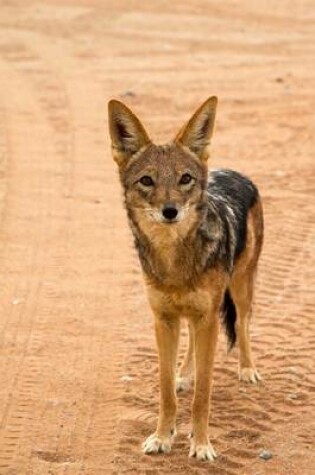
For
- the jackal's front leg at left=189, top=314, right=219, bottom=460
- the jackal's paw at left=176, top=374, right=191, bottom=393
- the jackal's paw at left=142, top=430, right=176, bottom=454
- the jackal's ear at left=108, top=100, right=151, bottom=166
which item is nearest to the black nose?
the jackal's ear at left=108, top=100, right=151, bottom=166

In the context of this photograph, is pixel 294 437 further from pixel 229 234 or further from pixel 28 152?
pixel 28 152

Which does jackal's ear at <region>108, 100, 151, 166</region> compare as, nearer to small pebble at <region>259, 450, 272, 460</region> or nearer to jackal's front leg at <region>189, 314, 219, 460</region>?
jackal's front leg at <region>189, 314, 219, 460</region>

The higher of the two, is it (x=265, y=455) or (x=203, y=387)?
(x=203, y=387)

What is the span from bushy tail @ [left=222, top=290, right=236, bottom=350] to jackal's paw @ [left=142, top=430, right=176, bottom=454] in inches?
47.0

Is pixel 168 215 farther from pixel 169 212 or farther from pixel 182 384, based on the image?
pixel 182 384

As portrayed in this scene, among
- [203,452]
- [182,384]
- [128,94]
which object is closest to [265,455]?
[203,452]

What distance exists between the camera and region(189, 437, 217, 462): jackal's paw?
264 inches

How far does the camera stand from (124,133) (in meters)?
6.73

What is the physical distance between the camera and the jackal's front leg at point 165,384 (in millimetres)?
6812

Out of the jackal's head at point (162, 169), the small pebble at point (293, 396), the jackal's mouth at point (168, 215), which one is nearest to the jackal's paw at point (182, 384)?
the small pebble at point (293, 396)

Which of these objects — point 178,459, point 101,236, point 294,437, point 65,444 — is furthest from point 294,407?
point 101,236

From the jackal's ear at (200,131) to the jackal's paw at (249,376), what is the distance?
70.7 inches

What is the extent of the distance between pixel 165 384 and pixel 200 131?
1.52m

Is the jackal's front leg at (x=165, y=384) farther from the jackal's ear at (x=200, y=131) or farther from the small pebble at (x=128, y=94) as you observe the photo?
the small pebble at (x=128, y=94)
